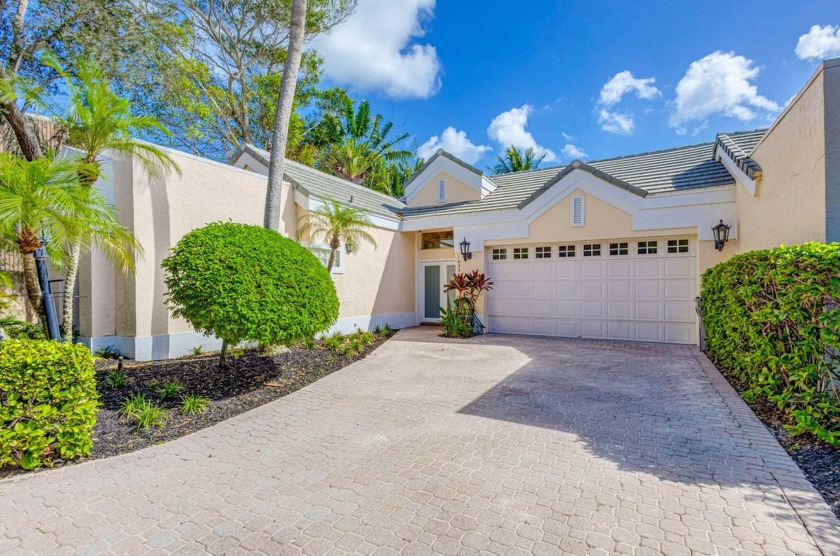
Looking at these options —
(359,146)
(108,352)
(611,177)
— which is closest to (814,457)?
(611,177)

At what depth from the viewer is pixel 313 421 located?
5.61 m

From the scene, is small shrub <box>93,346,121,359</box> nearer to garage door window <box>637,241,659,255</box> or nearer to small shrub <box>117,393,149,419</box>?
small shrub <box>117,393,149,419</box>

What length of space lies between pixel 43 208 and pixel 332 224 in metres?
6.57

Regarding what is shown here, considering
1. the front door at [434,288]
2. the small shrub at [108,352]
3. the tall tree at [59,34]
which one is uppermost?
the tall tree at [59,34]

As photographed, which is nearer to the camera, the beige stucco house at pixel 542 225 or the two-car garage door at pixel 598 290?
the beige stucco house at pixel 542 225

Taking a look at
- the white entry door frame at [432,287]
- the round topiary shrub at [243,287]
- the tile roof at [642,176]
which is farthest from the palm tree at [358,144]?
the round topiary shrub at [243,287]

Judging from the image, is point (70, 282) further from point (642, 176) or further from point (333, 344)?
point (642, 176)

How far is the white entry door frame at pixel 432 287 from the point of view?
15.2 metres

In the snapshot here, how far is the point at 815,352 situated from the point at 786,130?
4521mm

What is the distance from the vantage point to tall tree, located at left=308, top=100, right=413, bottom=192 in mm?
25984

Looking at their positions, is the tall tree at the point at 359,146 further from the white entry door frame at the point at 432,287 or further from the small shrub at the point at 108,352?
the small shrub at the point at 108,352

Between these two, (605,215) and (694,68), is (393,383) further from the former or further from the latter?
(694,68)

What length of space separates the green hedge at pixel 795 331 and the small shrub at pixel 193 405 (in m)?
7.71

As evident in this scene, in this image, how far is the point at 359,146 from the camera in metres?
26.7
